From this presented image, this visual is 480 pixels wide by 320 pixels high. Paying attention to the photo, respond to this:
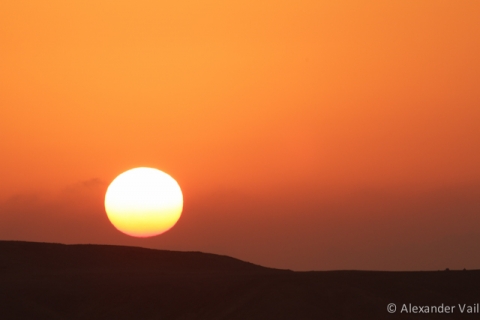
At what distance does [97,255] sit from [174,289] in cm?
2056

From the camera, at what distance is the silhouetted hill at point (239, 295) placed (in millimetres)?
33250

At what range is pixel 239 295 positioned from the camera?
3509cm

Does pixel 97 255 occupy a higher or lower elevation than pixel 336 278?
higher

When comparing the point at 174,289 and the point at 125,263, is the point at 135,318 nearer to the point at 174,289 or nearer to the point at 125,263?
the point at 174,289

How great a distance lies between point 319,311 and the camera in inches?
1298

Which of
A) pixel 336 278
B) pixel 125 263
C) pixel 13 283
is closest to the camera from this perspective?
pixel 336 278

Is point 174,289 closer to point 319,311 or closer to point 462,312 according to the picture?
point 319,311

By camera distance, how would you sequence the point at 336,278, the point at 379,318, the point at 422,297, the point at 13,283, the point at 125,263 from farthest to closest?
the point at 125,263 → the point at 13,283 → the point at 336,278 → the point at 422,297 → the point at 379,318

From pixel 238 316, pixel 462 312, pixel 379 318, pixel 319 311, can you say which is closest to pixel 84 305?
pixel 238 316

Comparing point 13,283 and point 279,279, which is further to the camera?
point 13,283

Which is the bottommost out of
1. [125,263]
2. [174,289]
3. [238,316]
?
[238,316]

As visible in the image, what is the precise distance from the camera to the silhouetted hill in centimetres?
3325

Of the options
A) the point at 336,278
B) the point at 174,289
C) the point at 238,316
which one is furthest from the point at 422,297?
the point at 174,289

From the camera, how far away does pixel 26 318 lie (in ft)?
116
